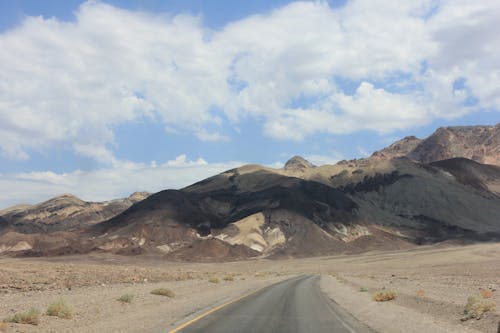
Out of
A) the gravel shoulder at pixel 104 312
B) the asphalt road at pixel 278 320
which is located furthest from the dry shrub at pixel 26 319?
the asphalt road at pixel 278 320

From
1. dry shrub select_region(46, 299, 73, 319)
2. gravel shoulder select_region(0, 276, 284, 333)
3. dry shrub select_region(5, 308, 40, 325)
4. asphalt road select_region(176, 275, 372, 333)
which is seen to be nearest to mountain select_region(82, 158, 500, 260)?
gravel shoulder select_region(0, 276, 284, 333)

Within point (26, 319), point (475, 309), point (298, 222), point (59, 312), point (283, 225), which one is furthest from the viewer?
point (298, 222)

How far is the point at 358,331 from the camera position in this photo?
15195 millimetres

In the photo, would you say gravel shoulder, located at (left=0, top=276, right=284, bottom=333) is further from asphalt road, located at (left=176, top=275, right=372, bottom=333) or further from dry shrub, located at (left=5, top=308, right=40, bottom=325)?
asphalt road, located at (left=176, top=275, right=372, bottom=333)

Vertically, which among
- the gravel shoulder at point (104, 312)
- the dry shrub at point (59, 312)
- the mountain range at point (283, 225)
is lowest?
the gravel shoulder at point (104, 312)

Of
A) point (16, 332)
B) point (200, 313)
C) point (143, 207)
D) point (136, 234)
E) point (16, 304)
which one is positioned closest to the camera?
point (16, 332)

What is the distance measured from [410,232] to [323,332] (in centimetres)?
16720

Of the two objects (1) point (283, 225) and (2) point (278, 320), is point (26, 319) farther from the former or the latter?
(1) point (283, 225)

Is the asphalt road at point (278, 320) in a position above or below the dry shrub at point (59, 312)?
below

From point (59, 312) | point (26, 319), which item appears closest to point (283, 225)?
point (59, 312)

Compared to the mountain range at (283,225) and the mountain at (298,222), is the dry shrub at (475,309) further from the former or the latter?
the mountain range at (283,225)

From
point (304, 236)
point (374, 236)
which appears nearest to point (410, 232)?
point (374, 236)

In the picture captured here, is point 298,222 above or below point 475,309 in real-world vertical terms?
above

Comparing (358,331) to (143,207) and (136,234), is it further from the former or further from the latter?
(143,207)
